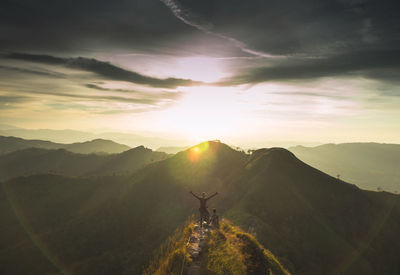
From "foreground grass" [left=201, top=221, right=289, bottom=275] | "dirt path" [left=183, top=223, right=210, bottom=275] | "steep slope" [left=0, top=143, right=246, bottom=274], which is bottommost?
"steep slope" [left=0, top=143, right=246, bottom=274]

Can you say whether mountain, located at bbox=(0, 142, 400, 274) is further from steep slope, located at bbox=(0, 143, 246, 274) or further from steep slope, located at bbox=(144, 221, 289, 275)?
steep slope, located at bbox=(144, 221, 289, 275)

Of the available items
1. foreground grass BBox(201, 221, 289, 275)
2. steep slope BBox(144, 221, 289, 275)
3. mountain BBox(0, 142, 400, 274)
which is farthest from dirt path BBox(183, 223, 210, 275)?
mountain BBox(0, 142, 400, 274)

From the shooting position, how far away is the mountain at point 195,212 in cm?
4869

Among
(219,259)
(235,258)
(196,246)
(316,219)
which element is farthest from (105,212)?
(235,258)

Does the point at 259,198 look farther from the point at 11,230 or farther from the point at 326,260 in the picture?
the point at 11,230

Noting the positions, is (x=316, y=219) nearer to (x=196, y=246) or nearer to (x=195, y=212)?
(x=195, y=212)

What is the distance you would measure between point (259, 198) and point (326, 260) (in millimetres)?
21828

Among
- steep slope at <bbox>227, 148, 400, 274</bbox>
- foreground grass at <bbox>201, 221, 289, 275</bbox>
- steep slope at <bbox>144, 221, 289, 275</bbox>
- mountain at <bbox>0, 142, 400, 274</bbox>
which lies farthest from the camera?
mountain at <bbox>0, 142, 400, 274</bbox>

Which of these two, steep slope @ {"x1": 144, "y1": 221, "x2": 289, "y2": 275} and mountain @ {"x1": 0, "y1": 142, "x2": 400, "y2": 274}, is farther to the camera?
mountain @ {"x1": 0, "y1": 142, "x2": 400, "y2": 274}

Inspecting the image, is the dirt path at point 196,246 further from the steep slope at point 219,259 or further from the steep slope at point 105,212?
the steep slope at point 105,212

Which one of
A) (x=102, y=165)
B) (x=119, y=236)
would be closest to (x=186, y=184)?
(x=119, y=236)

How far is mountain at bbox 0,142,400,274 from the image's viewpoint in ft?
160

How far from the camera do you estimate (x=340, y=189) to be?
69.2m

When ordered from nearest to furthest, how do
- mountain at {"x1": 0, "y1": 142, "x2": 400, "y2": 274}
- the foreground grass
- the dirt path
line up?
the foreground grass < the dirt path < mountain at {"x1": 0, "y1": 142, "x2": 400, "y2": 274}
